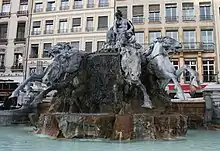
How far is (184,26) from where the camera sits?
3384cm

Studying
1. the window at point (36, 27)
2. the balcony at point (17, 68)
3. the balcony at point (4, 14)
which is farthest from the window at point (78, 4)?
the balcony at point (17, 68)

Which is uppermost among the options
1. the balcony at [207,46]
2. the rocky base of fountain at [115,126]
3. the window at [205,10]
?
the window at [205,10]

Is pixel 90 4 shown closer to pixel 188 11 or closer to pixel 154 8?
pixel 154 8

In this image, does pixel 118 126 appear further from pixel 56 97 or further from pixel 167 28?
pixel 167 28

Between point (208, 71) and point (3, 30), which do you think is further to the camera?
point (3, 30)

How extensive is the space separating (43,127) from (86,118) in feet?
6.82

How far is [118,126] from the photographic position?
8.25 metres

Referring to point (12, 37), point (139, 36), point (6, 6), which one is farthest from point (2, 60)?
point (139, 36)

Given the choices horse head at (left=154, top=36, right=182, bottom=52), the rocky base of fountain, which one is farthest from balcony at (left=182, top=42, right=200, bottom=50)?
the rocky base of fountain

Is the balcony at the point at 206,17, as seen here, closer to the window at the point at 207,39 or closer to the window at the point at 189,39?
the window at the point at 207,39

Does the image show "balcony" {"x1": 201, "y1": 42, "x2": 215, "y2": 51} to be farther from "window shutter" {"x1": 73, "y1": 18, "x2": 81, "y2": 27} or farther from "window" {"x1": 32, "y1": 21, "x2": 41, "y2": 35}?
"window" {"x1": 32, "y1": 21, "x2": 41, "y2": 35}

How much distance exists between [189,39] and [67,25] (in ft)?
51.8

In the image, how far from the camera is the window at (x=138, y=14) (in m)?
35.5

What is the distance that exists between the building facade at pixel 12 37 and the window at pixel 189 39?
68.6 ft
